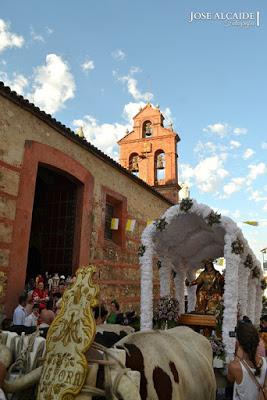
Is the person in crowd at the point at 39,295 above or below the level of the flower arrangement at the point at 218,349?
above

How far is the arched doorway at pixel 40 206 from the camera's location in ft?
30.5

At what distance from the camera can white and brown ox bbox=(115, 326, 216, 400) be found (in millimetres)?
3021

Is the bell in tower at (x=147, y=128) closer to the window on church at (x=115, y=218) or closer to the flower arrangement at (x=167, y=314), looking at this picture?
the window on church at (x=115, y=218)

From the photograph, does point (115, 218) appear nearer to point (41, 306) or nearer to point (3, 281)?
point (41, 306)

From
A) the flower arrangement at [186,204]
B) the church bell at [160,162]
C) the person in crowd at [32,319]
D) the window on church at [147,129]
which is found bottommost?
the person in crowd at [32,319]

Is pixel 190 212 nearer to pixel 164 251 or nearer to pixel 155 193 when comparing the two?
pixel 164 251

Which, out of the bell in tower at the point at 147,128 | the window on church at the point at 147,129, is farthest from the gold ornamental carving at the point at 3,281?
the bell in tower at the point at 147,128

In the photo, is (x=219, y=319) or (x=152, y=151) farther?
(x=152, y=151)

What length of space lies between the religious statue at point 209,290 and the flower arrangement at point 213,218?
6.01 feet

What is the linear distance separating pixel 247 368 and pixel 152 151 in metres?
20.6

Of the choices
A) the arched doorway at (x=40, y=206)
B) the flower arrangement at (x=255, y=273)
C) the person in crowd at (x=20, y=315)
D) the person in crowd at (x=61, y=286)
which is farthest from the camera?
the flower arrangement at (x=255, y=273)

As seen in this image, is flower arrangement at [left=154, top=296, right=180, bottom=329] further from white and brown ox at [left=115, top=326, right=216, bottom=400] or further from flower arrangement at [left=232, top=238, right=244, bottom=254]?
white and brown ox at [left=115, top=326, right=216, bottom=400]

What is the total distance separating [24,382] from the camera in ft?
8.20

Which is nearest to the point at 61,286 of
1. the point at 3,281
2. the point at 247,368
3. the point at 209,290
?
the point at 3,281
